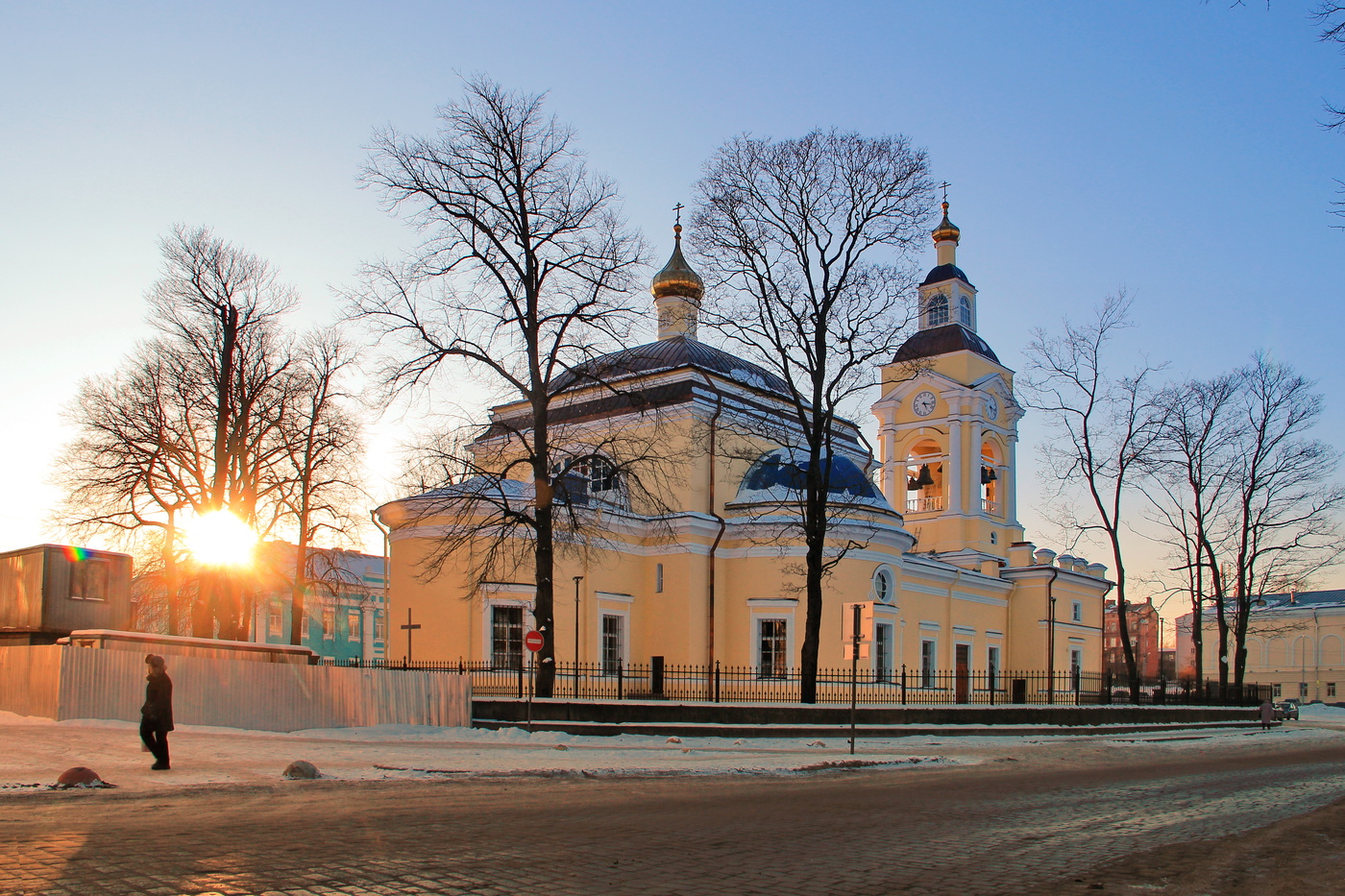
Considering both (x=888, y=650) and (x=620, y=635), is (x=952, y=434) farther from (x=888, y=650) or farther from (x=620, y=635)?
(x=620, y=635)

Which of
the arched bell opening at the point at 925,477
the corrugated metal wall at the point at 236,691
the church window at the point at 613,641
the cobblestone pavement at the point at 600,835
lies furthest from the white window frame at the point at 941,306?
the cobblestone pavement at the point at 600,835

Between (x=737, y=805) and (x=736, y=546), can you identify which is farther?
(x=736, y=546)

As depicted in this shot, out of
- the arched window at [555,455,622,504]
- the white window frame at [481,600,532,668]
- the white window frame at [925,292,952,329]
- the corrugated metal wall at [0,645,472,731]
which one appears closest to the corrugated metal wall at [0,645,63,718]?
the corrugated metal wall at [0,645,472,731]

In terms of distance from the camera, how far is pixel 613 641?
29250 millimetres

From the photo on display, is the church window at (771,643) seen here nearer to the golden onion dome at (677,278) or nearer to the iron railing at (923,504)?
the golden onion dome at (677,278)

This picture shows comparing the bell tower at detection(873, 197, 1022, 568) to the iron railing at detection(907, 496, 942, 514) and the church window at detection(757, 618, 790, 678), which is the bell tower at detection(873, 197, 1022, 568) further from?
the church window at detection(757, 618, 790, 678)

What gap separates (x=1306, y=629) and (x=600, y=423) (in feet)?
212

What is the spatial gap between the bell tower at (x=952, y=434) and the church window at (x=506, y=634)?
744 inches

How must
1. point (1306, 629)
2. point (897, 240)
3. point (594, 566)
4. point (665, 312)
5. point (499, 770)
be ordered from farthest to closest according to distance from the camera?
point (1306, 629) → point (665, 312) → point (594, 566) → point (897, 240) → point (499, 770)

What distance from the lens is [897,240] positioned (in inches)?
944

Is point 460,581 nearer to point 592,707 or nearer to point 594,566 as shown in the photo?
point 594,566

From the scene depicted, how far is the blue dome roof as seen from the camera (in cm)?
3028

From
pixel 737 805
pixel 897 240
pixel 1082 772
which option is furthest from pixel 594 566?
pixel 737 805

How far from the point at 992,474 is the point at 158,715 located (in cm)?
3627
